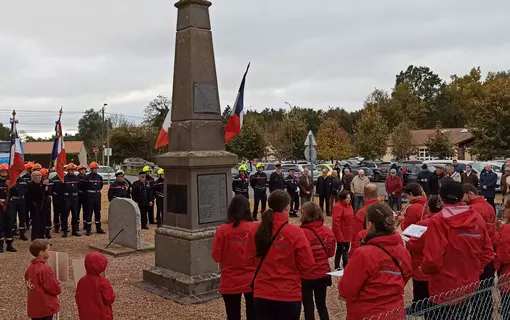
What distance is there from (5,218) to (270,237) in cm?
891

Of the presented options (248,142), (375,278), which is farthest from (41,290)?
(248,142)

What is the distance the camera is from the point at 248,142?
4584 cm

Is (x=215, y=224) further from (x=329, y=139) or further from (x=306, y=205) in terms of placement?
(x=329, y=139)

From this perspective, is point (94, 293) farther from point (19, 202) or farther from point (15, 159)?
point (19, 202)

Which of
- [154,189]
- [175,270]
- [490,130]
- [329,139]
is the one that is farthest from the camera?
[329,139]

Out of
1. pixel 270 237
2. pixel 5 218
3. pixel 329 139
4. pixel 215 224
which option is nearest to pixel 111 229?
pixel 5 218

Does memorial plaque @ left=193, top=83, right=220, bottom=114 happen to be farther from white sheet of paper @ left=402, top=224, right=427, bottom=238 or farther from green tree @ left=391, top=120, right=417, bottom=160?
green tree @ left=391, top=120, right=417, bottom=160

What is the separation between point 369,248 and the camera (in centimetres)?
362

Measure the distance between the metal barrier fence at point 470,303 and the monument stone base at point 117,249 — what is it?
7494 millimetres

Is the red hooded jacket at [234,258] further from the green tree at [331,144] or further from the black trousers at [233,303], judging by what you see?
the green tree at [331,144]

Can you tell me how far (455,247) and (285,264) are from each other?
1615 millimetres

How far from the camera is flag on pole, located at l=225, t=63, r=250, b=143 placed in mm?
8953

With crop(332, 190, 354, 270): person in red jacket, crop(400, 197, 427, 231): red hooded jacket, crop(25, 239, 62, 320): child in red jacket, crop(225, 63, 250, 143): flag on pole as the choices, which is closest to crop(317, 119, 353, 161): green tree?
crop(225, 63, 250, 143): flag on pole

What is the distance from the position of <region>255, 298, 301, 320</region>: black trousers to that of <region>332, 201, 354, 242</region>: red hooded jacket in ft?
14.0
